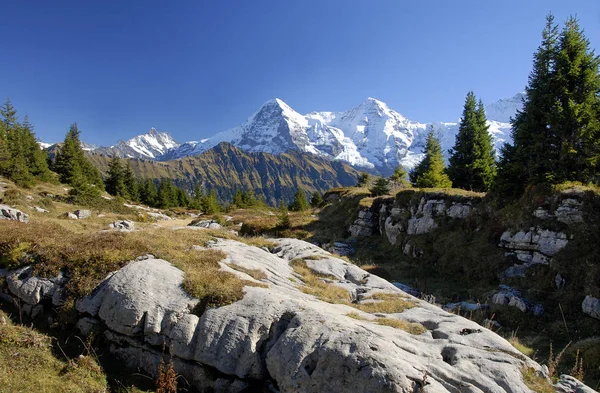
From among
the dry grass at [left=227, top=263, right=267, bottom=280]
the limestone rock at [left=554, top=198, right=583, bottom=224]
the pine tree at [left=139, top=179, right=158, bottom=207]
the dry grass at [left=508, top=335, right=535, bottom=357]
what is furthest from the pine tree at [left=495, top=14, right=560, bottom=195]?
the pine tree at [left=139, top=179, right=158, bottom=207]

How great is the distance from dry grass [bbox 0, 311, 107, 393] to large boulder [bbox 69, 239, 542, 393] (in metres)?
1.01

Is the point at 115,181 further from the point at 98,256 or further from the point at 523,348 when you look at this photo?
the point at 523,348

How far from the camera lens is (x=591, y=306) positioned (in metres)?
15.3

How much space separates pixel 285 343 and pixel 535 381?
20.4ft

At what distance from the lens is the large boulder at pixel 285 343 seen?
7.16m

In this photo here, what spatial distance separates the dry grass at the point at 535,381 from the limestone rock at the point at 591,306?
11021 mm

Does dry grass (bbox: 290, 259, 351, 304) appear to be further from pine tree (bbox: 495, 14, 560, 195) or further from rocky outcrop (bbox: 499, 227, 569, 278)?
pine tree (bbox: 495, 14, 560, 195)

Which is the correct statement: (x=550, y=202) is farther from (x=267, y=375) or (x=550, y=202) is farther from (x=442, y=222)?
(x=267, y=375)

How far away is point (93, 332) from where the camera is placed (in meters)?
9.59

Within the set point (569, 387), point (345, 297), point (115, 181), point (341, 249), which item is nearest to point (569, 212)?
point (569, 387)

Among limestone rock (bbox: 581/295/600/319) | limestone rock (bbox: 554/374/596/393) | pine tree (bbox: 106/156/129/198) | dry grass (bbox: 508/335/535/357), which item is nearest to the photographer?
limestone rock (bbox: 554/374/596/393)

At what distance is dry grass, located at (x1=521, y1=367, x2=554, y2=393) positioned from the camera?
24.0 feet

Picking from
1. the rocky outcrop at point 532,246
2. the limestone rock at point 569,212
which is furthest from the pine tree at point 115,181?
the limestone rock at point 569,212

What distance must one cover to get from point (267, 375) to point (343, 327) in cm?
236
